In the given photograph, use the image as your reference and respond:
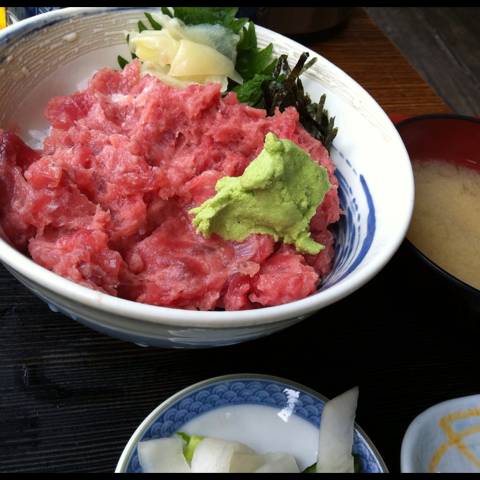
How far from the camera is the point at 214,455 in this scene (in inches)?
48.5

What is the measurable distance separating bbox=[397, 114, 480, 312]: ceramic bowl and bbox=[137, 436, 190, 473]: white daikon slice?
1284 mm

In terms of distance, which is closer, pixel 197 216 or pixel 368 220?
pixel 197 216

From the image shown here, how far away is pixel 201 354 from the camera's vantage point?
1.51 meters

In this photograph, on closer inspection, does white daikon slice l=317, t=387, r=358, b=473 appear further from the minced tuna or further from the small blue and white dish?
the minced tuna

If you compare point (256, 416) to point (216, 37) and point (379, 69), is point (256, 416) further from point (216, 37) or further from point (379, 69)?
point (379, 69)

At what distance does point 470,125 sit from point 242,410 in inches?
52.8

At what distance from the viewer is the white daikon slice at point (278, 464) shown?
1.23m

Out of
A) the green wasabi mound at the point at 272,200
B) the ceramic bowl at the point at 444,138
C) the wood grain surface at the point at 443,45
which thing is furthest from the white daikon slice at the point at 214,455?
the wood grain surface at the point at 443,45

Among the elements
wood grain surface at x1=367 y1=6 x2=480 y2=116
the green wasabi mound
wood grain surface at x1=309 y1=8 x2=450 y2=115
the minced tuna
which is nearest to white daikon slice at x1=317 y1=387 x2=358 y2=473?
the minced tuna

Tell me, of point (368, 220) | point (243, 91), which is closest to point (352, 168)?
point (368, 220)

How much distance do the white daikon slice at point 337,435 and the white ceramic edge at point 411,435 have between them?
5.1 inches

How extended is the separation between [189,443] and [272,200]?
2.04 feet

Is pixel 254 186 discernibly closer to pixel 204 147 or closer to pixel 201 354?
pixel 204 147

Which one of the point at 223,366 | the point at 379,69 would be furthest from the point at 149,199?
the point at 379,69
